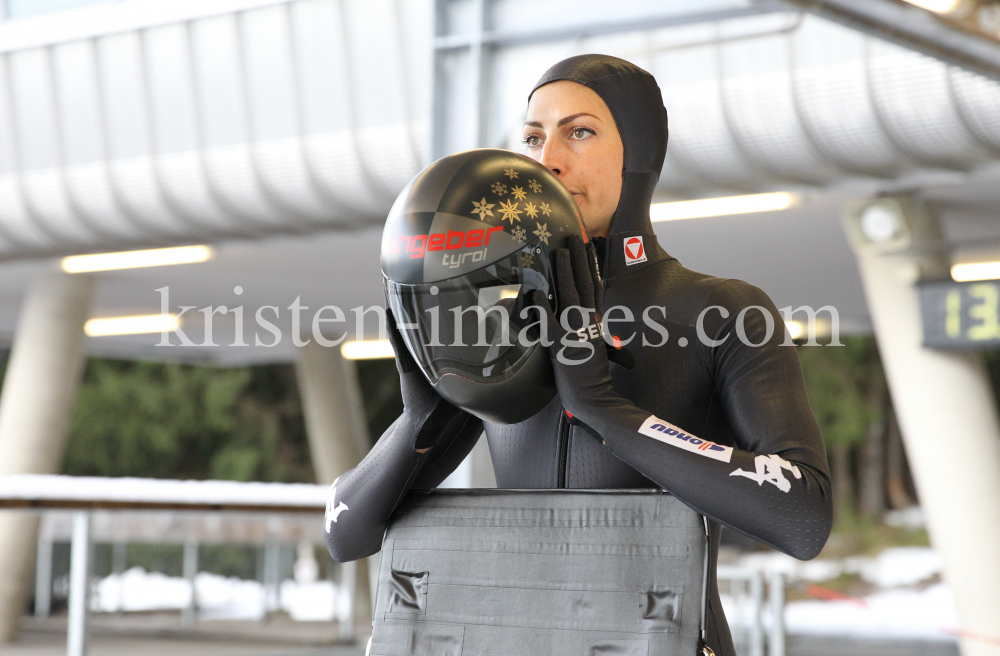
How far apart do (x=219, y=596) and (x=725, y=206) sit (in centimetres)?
616

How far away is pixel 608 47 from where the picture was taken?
258 inches

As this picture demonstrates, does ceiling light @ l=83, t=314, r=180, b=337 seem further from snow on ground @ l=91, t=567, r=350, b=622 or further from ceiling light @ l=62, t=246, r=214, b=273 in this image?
snow on ground @ l=91, t=567, r=350, b=622

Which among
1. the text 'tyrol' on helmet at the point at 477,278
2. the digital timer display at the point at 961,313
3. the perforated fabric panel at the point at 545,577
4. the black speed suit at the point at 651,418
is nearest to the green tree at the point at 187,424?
the digital timer display at the point at 961,313

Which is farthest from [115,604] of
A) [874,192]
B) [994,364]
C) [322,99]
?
[994,364]

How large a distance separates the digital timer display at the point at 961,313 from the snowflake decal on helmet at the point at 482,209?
6888mm

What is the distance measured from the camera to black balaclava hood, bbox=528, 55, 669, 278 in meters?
1.71

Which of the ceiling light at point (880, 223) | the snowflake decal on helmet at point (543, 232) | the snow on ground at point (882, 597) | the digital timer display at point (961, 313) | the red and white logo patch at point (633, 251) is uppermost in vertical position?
the ceiling light at point (880, 223)

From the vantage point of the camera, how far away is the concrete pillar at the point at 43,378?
11617 millimetres

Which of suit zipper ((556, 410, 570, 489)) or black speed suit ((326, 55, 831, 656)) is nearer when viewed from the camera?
black speed suit ((326, 55, 831, 656))

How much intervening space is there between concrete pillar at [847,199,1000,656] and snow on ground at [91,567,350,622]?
514 cm

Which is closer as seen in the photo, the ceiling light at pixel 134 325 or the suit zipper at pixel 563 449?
the suit zipper at pixel 563 449

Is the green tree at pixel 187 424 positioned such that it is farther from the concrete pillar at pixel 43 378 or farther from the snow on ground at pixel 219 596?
the snow on ground at pixel 219 596

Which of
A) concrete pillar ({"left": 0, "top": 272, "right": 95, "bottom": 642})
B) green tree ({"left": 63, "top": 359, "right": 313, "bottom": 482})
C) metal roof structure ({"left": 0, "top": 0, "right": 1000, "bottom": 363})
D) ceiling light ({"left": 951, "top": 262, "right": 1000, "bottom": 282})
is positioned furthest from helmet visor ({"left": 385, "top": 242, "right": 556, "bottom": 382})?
green tree ({"left": 63, "top": 359, "right": 313, "bottom": 482})

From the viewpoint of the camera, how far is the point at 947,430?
8188 millimetres
